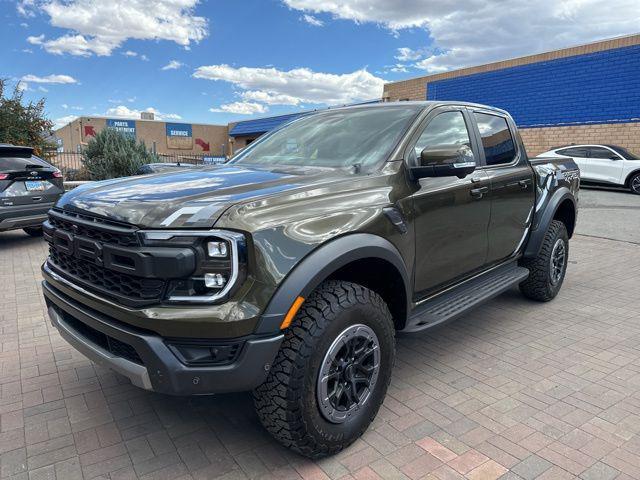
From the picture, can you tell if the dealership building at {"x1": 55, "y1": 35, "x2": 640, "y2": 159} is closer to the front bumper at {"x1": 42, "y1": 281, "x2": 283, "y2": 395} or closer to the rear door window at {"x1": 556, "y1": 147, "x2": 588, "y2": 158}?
the rear door window at {"x1": 556, "y1": 147, "x2": 588, "y2": 158}

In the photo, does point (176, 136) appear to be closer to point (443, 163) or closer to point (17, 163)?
point (17, 163)

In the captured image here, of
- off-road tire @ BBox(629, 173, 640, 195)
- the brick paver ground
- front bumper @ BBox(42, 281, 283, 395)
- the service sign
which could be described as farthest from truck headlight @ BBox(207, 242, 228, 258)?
the service sign

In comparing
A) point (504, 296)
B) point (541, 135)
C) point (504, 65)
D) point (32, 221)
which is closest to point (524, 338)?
point (504, 296)

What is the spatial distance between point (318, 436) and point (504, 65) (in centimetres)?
2206

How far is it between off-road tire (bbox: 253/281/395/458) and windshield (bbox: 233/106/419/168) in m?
1.01

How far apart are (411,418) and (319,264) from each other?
129 cm

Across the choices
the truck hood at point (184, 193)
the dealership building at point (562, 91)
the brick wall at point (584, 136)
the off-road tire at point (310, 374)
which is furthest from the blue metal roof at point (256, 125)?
the off-road tire at point (310, 374)

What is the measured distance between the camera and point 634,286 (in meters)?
5.85

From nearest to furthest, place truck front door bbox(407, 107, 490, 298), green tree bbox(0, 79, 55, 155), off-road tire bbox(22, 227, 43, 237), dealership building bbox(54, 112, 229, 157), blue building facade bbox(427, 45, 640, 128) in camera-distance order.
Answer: truck front door bbox(407, 107, 490, 298) < off-road tire bbox(22, 227, 43, 237) < green tree bbox(0, 79, 55, 155) < blue building facade bbox(427, 45, 640, 128) < dealership building bbox(54, 112, 229, 157)

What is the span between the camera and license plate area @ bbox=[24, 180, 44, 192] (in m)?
7.61

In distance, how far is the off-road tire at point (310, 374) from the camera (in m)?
2.26

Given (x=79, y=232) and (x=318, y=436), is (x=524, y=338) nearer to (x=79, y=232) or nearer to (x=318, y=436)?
(x=318, y=436)

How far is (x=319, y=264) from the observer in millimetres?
2322

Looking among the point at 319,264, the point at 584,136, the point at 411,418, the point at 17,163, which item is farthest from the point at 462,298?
the point at 584,136
